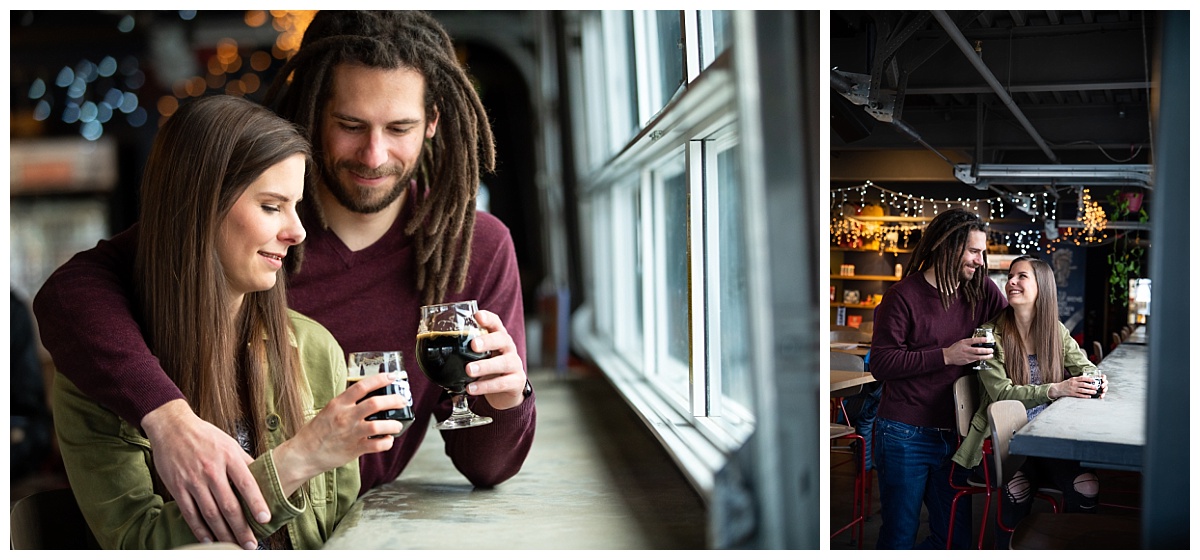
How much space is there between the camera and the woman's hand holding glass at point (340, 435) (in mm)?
1649

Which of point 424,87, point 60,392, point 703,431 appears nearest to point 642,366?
point 703,431

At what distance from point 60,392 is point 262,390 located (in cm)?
36

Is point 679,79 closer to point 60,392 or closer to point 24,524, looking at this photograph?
point 60,392

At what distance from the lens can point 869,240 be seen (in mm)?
2145

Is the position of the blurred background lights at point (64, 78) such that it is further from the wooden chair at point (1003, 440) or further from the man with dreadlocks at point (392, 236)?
the wooden chair at point (1003, 440)

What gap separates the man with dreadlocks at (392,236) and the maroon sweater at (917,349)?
83 cm

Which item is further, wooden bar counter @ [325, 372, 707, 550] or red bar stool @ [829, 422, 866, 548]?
red bar stool @ [829, 422, 866, 548]

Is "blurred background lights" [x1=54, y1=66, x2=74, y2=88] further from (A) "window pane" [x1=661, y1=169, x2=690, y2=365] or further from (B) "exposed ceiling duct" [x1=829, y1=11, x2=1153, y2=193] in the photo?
(B) "exposed ceiling duct" [x1=829, y1=11, x2=1153, y2=193]

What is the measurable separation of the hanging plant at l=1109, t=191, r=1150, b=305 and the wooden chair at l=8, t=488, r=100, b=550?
2.17 metres

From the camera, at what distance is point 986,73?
6.92 ft

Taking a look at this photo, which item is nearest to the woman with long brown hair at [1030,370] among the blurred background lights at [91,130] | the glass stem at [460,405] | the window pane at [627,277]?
the glass stem at [460,405]

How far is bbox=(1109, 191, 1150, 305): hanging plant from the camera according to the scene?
2.01 metres

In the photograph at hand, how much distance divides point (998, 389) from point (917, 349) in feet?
0.63

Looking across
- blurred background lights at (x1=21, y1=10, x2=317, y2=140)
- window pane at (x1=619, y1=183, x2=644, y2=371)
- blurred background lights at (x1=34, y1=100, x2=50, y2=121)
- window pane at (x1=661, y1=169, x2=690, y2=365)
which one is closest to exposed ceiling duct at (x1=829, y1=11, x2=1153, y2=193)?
window pane at (x1=661, y1=169, x2=690, y2=365)
